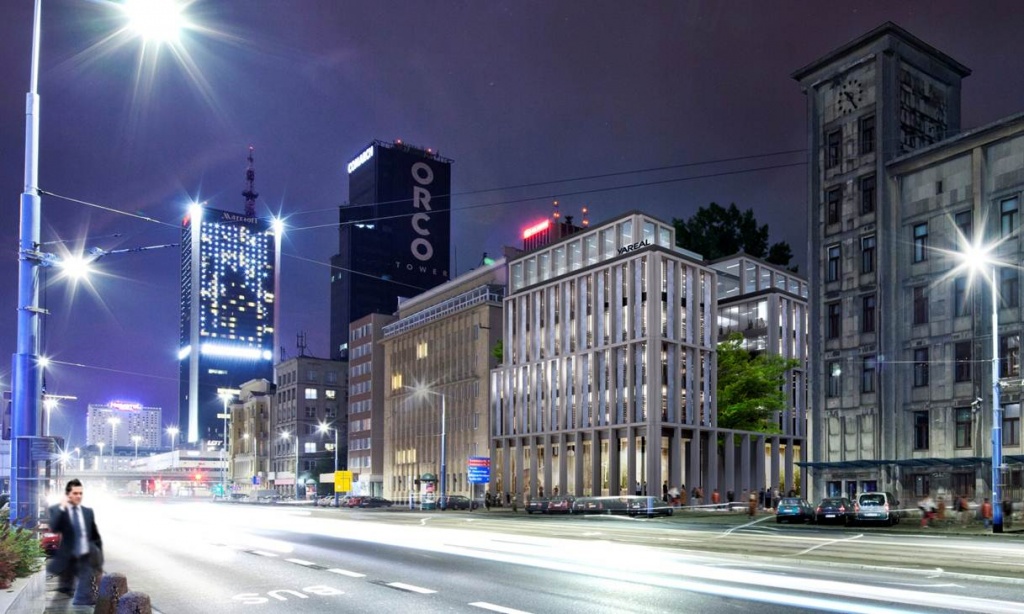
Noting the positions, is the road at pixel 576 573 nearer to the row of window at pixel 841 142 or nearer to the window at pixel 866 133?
the window at pixel 866 133

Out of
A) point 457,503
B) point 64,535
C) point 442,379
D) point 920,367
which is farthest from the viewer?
point 442,379

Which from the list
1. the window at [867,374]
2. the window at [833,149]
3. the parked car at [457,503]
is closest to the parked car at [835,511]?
the window at [867,374]

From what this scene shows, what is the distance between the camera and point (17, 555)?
41.3 ft

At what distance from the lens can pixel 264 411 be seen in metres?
162

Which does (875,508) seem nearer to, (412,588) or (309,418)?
(412,588)

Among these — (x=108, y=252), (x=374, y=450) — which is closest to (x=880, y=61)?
(x=108, y=252)

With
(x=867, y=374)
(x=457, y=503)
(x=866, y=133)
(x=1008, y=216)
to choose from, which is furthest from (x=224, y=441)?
(x=1008, y=216)

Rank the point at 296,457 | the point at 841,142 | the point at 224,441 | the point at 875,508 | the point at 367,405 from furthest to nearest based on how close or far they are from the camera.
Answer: the point at 224,441 < the point at 367,405 < the point at 296,457 < the point at 841,142 < the point at 875,508

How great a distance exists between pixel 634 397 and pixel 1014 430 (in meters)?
35.3

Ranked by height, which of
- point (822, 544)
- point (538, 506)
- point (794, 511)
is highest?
point (822, 544)

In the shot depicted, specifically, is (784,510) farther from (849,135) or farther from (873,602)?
(873,602)

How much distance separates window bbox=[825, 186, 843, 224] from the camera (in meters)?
53.7

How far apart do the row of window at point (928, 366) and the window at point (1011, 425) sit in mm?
1504

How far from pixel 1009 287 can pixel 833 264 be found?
10330 mm
